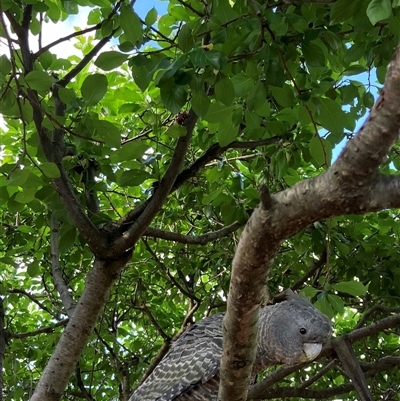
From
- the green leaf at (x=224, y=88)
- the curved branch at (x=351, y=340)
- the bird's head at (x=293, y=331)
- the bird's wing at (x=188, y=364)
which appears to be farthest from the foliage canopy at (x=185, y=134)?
the bird's wing at (x=188, y=364)

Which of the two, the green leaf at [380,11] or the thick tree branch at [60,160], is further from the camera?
the thick tree branch at [60,160]

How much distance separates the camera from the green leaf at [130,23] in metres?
1.65

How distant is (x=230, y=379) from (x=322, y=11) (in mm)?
1210

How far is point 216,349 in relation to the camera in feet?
8.43

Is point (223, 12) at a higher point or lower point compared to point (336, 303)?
higher

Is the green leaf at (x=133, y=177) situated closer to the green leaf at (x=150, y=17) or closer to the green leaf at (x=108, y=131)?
the green leaf at (x=108, y=131)

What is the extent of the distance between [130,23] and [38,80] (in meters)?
0.31

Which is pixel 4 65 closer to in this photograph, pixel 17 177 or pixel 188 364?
pixel 17 177

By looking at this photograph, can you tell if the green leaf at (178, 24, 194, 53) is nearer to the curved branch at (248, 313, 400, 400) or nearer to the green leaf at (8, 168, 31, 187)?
the green leaf at (8, 168, 31, 187)

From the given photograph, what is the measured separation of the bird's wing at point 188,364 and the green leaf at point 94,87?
128cm

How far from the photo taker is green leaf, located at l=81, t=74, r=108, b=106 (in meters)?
1.78

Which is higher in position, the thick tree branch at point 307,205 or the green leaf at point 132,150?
the green leaf at point 132,150

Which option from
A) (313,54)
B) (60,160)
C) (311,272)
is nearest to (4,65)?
(60,160)

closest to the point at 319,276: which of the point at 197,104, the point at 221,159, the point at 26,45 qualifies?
the point at 221,159
